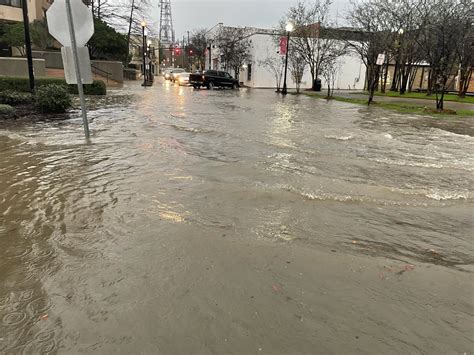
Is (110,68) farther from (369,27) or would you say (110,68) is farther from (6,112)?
(6,112)

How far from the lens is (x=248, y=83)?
5128 centimetres

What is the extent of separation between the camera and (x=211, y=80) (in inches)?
1516

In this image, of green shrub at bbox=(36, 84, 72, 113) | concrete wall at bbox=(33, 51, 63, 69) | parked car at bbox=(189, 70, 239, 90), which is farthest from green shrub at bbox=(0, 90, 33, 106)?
parked car at bbox=(189, 70, 239, 90)

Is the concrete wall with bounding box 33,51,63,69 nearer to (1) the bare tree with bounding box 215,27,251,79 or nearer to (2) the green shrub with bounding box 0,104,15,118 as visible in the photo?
(1) the bare tree with bounding box 215,27,251,79

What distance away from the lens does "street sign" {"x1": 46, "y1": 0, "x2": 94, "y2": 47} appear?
8.27m

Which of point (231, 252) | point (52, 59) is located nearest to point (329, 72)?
point (52, 59)

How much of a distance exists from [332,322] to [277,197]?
9.60ft

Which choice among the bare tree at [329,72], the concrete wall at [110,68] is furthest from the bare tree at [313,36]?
the concrete wall at [110,68]

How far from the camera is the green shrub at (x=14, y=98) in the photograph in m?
13.5

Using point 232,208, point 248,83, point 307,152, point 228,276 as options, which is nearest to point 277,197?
point 232,208

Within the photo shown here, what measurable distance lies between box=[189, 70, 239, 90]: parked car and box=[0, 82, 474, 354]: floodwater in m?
30.6

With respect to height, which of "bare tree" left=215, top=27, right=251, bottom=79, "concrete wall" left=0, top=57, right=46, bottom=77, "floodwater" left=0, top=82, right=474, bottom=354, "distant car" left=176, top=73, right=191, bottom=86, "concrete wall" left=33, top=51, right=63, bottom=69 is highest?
"bare tree" left=215, top=27, right=251, bottom=79

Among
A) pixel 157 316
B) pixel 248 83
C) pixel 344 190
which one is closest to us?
pixel 157 316

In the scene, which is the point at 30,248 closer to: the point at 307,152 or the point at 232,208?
the point at 232,208
